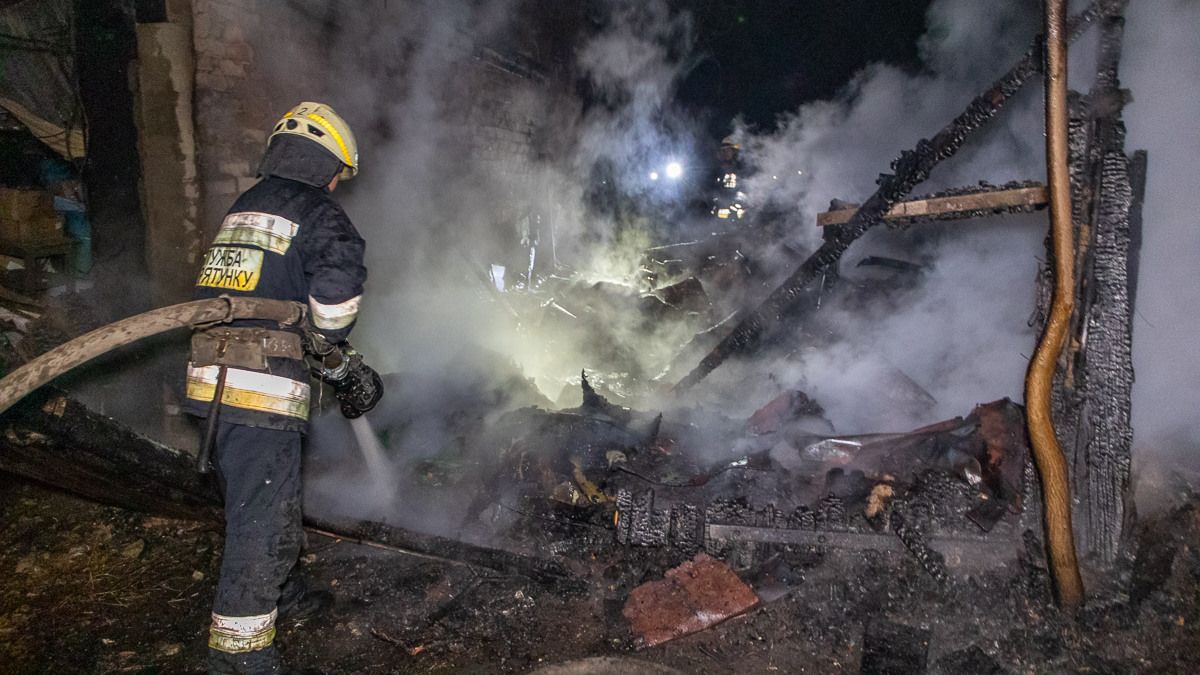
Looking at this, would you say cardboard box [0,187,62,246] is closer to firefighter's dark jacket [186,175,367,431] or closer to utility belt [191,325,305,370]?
firefighter's dark jacket [186,175,367,431]

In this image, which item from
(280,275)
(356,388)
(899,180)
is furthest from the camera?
(899,180)

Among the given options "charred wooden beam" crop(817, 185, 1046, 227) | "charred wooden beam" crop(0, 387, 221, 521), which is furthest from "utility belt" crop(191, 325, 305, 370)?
"charred wooden beam" crop(817, 185, 1046, 227)

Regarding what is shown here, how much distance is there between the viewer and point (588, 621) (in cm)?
324

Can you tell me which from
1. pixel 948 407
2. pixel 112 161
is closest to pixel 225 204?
pixel 112 161

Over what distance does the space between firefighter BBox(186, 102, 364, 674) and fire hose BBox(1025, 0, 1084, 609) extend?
3403 millimetres

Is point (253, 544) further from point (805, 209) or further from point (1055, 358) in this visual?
point (805, 209)

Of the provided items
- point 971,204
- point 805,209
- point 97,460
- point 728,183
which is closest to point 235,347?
point 97,460

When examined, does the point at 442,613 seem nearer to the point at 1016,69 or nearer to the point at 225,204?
the point at 225,204

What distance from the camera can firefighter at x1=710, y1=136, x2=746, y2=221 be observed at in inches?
565

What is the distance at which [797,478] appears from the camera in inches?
162

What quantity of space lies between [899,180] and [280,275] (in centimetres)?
391

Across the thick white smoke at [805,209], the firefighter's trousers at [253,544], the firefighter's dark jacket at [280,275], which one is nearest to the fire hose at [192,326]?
the firefighter's dark jacket at [280,275]

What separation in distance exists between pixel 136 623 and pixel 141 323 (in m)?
1.84

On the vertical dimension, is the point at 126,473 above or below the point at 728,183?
below
